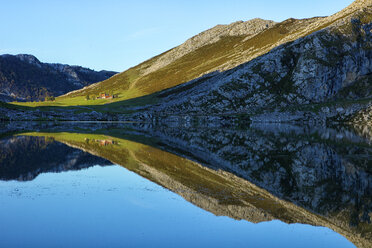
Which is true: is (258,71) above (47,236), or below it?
above

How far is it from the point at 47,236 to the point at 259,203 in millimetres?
13816

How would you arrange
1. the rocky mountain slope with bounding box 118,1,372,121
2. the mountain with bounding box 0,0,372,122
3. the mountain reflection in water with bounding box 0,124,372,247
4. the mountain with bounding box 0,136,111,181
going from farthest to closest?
the rocky mountain slope with bounding box 118,1,372,121 → the mountain with bounding box 0,0,372,122 → the mountain with bounding box 0,136,111,181 → the mountain reflection in water with bounding box 0,124,372,247

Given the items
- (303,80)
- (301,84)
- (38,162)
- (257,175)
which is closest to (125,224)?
(257,175)

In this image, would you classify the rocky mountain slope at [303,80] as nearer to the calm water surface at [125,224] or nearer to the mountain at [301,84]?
the mountain at [301,84]

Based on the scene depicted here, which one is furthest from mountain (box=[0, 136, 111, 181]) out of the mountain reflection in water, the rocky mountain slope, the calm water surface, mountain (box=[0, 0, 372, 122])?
the rocky mountain slope

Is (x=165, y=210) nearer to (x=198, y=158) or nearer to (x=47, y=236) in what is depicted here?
(x=47, y=236)

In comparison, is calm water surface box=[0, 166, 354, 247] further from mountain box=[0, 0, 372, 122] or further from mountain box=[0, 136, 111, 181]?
mountain box=[0, 0, 372, 122]

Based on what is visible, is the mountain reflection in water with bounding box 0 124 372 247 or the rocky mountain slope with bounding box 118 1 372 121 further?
the rocky mountain slope with bounding box 118 1 372 121

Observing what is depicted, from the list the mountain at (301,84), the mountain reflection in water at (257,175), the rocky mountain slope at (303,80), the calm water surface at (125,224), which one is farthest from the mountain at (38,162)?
the rocky mountain slope at (303,80)

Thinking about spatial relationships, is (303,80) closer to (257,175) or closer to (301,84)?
(301,84)

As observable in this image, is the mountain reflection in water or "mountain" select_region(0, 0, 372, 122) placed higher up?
"mountain" select_region(0, 0, 372, 122)

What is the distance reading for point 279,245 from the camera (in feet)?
55.5

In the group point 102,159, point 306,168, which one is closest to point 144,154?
point 102,159

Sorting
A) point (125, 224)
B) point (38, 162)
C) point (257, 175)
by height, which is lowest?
point (257, 175)
